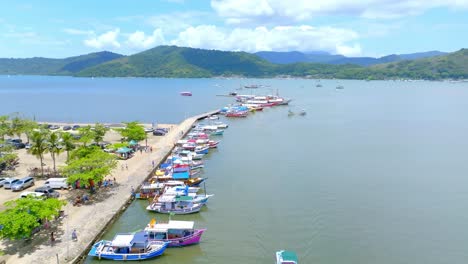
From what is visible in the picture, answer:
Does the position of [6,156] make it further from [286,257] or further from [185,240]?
[286,257]

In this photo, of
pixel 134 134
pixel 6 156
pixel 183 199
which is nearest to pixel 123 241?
pixel 183 199

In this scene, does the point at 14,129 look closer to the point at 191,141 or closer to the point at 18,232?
the point at 191,141

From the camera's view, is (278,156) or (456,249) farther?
(278,156)

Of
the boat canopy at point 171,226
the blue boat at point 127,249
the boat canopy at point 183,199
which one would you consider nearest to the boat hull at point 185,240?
the boat canopy at point 171,226

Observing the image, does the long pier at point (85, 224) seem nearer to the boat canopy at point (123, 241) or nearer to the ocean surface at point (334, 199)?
the ocean surface at point (334, 199)

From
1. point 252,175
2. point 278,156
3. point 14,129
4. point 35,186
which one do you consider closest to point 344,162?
point 278,156

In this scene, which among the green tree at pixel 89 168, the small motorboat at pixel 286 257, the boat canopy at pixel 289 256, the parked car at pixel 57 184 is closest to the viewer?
the small motorboat at pixel 286 257
